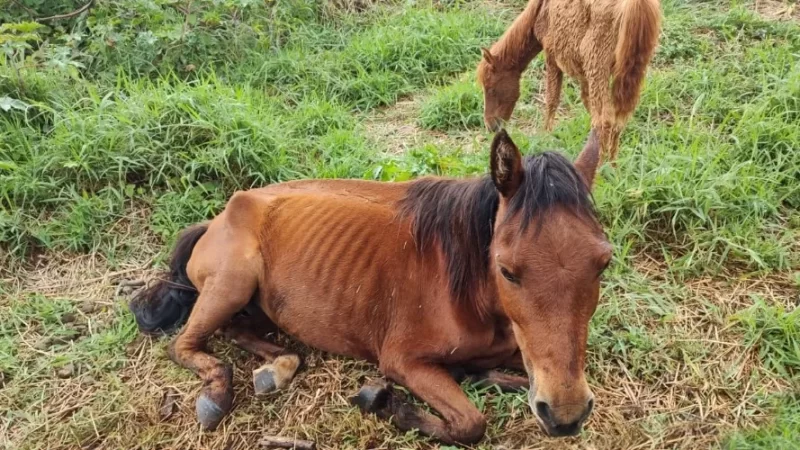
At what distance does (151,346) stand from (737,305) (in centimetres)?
317

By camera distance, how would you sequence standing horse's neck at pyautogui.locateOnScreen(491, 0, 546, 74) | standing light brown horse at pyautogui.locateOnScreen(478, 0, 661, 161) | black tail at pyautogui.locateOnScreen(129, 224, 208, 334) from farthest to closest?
standing horse's neck at pyautogui.locateOnScreen(491, 0, 546, 74), standing light brown horse at pyautogui.locateOnScreen(478, 0, 661, 161), black tail at pyautogui.locateOnScreen(129, 224, 208, 334)

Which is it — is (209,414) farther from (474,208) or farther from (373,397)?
(474,208)

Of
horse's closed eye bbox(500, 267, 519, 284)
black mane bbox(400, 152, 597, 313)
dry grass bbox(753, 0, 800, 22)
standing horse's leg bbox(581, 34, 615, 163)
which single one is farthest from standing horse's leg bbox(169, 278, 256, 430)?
dry grass bbox(753, 0, 800, 22)

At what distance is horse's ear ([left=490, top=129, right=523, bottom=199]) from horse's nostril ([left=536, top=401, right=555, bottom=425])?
2.64ft

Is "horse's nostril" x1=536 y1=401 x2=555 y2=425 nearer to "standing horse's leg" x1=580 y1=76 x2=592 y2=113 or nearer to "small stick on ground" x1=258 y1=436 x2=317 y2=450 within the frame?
"small stick on ground" x1=258 y1=436 x2=317 y2=450

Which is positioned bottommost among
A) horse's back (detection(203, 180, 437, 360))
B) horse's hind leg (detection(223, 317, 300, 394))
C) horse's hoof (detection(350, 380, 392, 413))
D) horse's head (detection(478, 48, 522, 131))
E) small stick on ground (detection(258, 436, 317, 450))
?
small stick on ground (detection(258, 436, 317, 450))

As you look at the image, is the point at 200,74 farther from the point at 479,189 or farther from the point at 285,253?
the point at 479,189

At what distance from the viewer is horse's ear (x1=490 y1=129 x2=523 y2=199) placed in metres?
2.43

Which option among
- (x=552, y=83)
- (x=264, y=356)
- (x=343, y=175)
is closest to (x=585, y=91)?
(x=552, y=83)

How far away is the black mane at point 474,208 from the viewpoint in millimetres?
2439

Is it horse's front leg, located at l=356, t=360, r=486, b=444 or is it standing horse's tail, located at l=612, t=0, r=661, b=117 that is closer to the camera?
horse's front leg, located at l=356, t=360, r=486, b=444

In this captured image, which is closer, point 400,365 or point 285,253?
point 400,365

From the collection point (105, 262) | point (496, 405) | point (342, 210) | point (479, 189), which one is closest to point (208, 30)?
point (105, 262)

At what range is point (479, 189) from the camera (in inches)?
113
